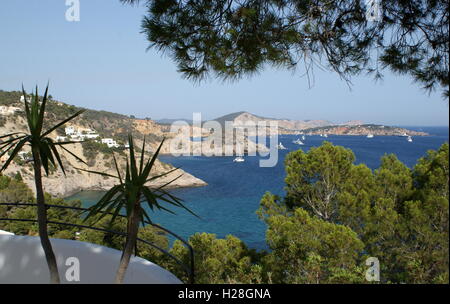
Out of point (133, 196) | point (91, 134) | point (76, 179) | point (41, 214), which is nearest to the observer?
point (133, 196)

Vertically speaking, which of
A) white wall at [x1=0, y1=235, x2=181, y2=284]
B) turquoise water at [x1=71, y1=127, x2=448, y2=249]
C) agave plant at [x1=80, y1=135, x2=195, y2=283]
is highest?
agave plant at [x1=80, y1=135, x2=195, y2=283]

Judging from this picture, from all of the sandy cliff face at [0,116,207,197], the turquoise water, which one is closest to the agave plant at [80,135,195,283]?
the turquoise water

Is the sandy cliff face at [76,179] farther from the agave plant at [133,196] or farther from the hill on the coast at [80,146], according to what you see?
the agave plant at [133,196]

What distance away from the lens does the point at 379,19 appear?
295cm

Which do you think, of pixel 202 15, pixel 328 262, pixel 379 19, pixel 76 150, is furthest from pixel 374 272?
pixel 76 150

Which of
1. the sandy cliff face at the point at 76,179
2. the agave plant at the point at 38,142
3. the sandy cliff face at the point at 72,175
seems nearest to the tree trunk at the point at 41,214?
the agave plant at the point at 38,142

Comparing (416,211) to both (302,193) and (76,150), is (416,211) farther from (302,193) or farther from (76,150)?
(76,150)

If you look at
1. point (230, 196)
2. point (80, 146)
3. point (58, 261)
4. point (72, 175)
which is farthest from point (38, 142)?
point (80, 146)

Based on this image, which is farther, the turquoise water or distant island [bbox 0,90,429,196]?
distant island [bbox 0,90,429,196]

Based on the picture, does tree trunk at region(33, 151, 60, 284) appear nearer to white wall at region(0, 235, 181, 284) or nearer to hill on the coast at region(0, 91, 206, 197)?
white wall at region(0, 235, 181, 284)

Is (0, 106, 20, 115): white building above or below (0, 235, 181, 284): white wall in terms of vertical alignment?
above

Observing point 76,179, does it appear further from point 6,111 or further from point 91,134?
point 6,111

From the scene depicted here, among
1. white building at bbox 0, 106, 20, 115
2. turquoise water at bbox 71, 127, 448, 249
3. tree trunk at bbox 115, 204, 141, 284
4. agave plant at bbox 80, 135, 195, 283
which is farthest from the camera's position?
white building at bbox 0, 106, 20, 115
